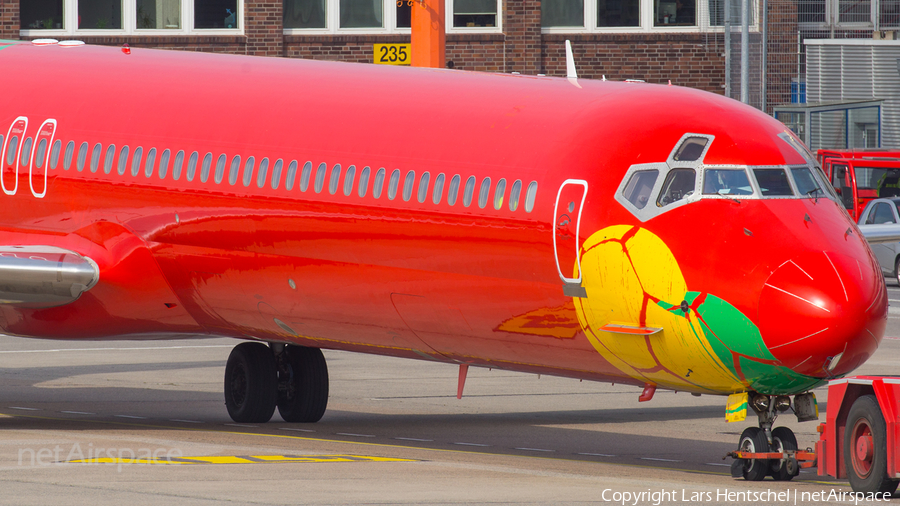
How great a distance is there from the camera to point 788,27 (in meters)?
47.8

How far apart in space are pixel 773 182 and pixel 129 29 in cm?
3727

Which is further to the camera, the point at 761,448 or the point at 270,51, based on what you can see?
the point at 270,51

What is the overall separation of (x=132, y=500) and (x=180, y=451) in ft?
11.7

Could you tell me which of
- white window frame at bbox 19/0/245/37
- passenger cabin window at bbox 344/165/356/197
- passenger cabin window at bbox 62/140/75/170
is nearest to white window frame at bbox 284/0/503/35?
white window frame at bbox 19/0/245/37

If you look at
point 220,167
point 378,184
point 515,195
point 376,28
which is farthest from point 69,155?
point 376,28

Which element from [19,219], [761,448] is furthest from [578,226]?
[19,219]

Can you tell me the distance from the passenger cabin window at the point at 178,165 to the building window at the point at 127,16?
1221 inches

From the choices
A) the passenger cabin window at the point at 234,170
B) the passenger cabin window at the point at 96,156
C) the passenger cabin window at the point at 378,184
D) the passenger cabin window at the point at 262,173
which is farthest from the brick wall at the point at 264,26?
the passenger cabin window at the point at 378,184

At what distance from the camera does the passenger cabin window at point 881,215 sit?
39.6 meters

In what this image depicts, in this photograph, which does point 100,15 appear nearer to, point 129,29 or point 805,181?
point 129,29

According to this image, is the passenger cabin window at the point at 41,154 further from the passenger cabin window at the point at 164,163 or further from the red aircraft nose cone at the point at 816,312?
the red aircraft nose cone at the point at 816,312

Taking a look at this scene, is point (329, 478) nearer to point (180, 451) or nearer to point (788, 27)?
point (180, 451)

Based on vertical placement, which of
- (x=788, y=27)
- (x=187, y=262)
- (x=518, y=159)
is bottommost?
(x=187, y=262)

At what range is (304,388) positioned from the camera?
19.3 meters
